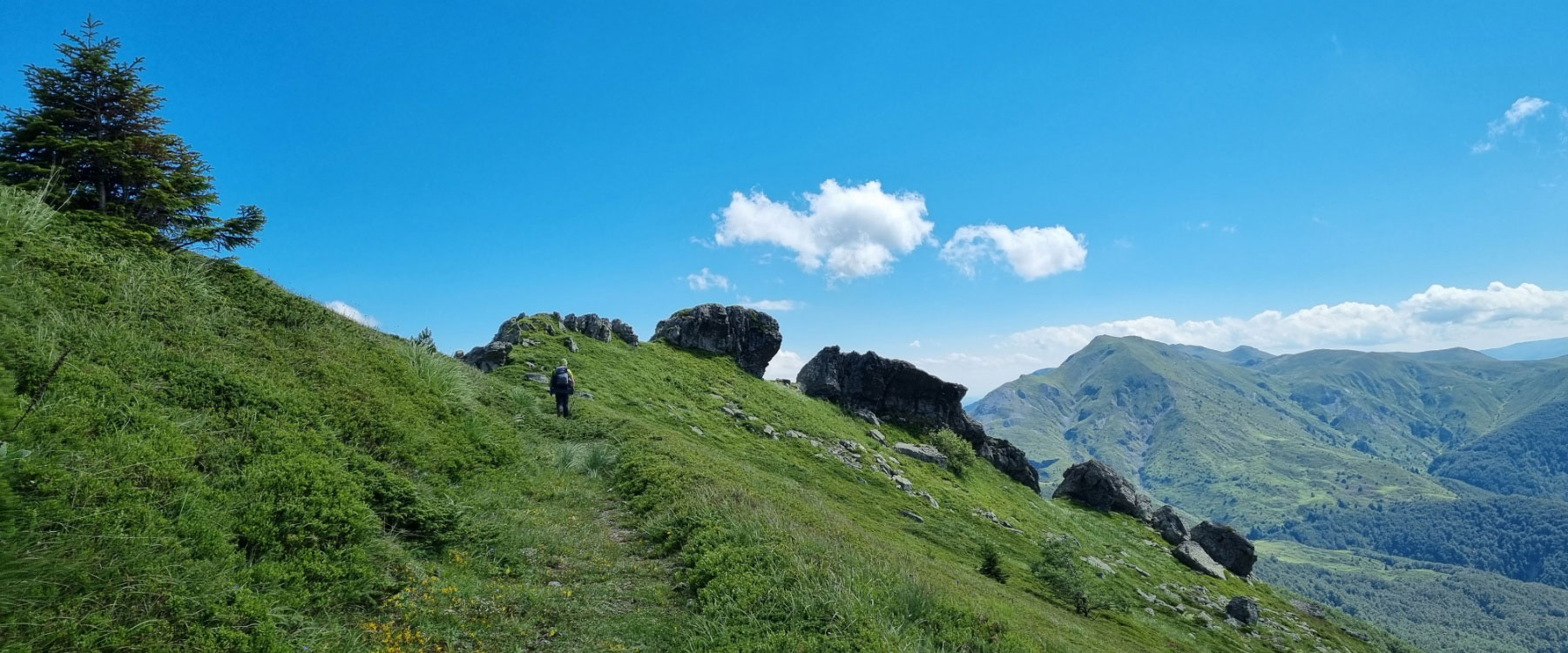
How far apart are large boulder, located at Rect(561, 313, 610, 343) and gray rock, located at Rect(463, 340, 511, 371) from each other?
9664 mm

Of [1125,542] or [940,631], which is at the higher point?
[940,631]

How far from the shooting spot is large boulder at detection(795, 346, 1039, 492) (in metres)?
59.2

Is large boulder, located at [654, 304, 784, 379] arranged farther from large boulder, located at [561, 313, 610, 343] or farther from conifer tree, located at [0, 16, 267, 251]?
conifer tree, located at [0, 16, 267, 251]

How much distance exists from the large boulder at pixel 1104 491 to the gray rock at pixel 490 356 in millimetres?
51318

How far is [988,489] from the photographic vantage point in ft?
154

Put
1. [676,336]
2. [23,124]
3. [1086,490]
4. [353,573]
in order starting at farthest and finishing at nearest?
[1086,490] < [676,336] < [23,124] < [353,573]

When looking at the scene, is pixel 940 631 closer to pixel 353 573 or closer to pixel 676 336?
pixel 353 573

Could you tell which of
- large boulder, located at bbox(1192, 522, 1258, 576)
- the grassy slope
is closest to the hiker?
the grassy slope

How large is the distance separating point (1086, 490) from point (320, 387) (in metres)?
62.4

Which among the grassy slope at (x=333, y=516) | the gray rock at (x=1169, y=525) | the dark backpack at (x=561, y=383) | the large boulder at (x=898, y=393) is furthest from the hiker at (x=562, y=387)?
the gray rock at (x=1169, y=525)

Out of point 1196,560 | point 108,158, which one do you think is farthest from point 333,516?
point 1196,560

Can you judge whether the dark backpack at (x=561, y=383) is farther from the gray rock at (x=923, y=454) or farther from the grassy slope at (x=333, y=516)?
the gray rock at (x=923, y=454)

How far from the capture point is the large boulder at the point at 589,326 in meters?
45.1

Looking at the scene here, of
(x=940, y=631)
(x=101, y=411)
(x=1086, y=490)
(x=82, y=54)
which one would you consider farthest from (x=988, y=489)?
(x=82, y=54)
